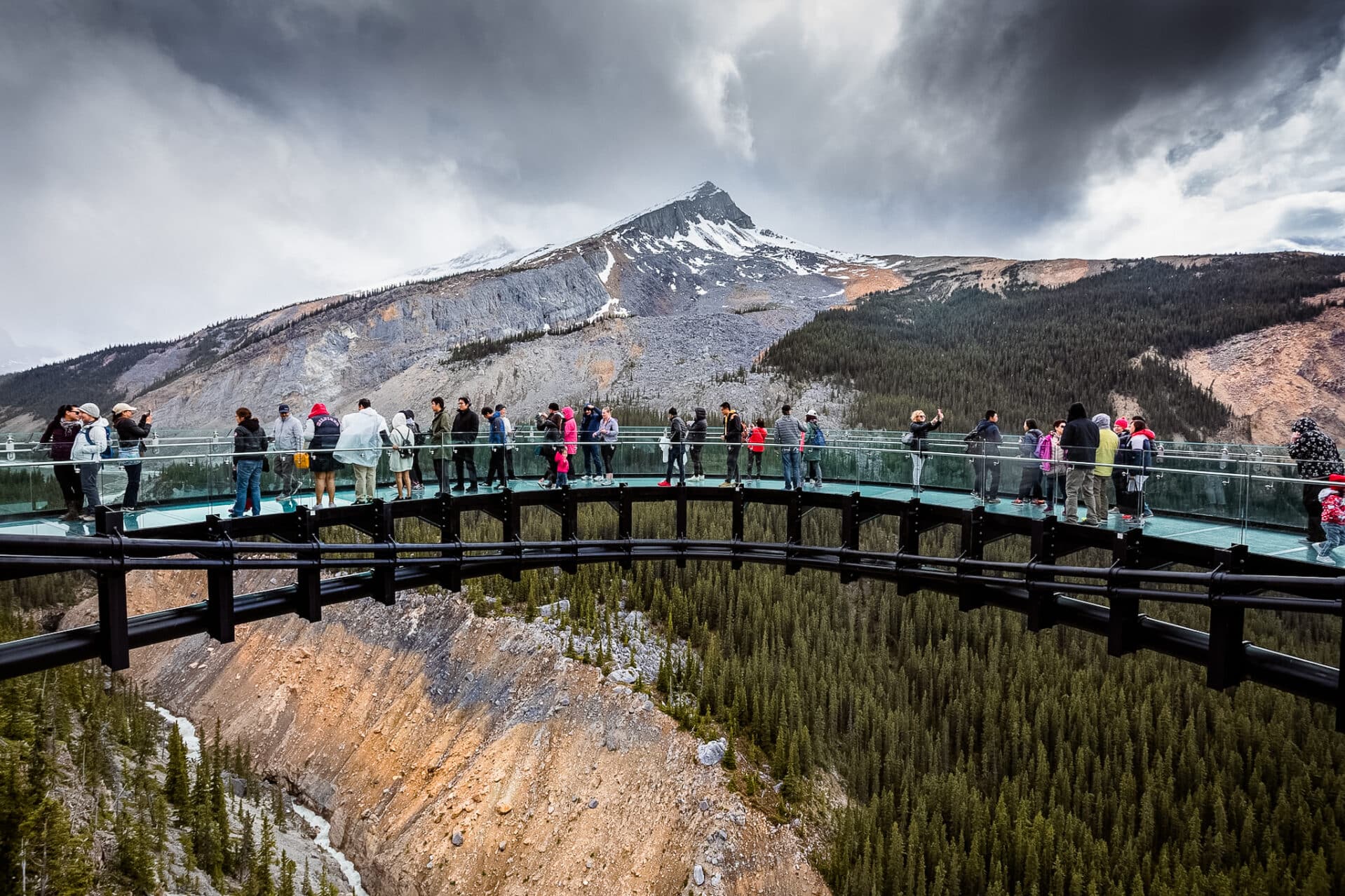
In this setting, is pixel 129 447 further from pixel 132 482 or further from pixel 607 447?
pixel 607 447

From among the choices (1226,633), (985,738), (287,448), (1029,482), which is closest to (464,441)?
(287,448)

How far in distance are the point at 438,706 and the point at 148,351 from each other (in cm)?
14944

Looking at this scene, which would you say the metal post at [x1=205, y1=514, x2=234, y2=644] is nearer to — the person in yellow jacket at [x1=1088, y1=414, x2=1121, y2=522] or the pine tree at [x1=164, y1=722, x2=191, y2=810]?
the pine tree at [x1=164, y1=722, x2=191, y2=810]

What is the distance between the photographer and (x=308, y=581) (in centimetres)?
1243

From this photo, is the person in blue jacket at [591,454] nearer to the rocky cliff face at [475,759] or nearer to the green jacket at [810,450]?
the green jacket at [810,450]

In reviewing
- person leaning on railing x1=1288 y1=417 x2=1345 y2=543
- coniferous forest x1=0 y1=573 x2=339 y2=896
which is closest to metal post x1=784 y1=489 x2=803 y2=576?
person leaning on railing x1=1288 y1=417 x2=1345 y2=543

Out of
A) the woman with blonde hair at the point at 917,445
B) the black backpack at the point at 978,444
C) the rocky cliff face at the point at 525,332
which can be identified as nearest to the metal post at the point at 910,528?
the woman with blonde hair at the point at 917,445

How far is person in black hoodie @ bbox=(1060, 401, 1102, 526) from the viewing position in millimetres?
12039

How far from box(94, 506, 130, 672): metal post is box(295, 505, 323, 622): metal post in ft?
8.71

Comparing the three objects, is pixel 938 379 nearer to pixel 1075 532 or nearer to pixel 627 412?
pixel 627 412

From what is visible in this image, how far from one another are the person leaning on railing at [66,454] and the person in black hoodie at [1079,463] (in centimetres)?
1559

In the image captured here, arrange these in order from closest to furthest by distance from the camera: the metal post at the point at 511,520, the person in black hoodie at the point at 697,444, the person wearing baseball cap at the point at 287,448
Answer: the person wearing baseball cap at the point at 287,448
the metal post at the point at 511,520
the person in black hoodie at the point at 697,444

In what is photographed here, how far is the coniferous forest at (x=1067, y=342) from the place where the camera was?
58.4 meters

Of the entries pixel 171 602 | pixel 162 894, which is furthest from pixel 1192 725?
pixel 171 602
